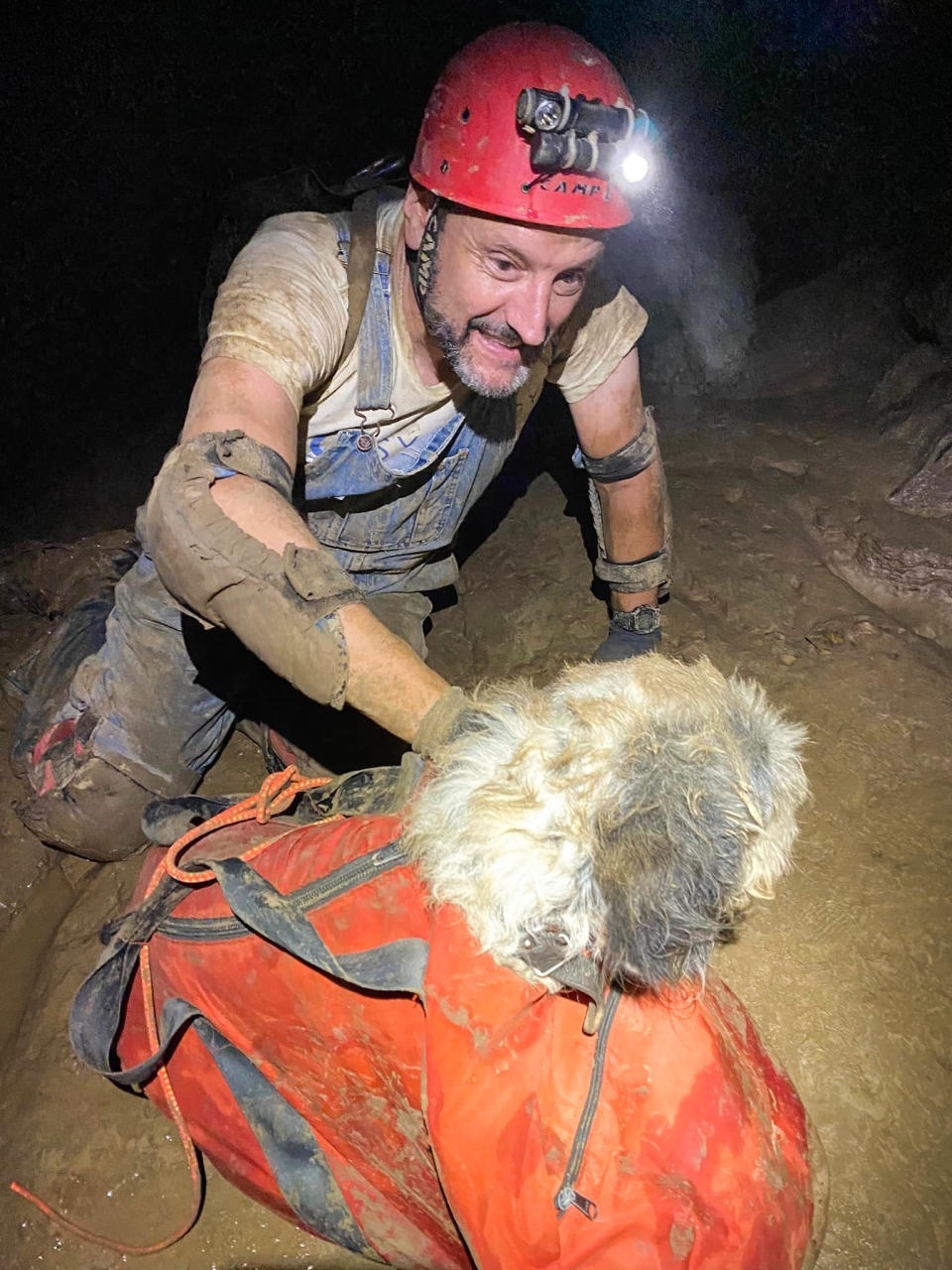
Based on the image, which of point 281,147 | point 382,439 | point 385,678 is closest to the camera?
point 385,678

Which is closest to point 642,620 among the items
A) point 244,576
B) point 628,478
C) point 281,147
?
point 628,478

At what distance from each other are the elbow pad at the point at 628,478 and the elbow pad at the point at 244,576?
1516 millimetres

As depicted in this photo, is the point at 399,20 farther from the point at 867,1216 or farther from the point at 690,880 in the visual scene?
the point at 867,1216

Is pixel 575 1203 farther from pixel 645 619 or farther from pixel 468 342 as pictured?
pixel 645 619

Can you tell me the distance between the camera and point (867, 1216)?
170 centimetres

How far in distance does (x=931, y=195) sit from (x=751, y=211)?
3.23ft

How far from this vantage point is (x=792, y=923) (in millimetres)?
2197

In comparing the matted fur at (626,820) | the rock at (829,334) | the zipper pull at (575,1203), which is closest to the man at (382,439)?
the matted fur at (626,820)

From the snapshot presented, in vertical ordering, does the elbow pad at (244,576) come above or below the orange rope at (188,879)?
above

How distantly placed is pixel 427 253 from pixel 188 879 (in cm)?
168

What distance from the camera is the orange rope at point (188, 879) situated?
162 centimetres

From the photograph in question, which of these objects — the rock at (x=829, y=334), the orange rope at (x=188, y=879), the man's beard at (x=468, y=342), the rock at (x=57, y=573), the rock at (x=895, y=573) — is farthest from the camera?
the rock at (x=829, y=334)

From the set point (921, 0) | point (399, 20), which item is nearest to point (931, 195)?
point (921, 0)

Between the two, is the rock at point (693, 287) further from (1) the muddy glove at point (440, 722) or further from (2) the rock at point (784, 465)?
(1) the muddy glove at point (440, 722)
